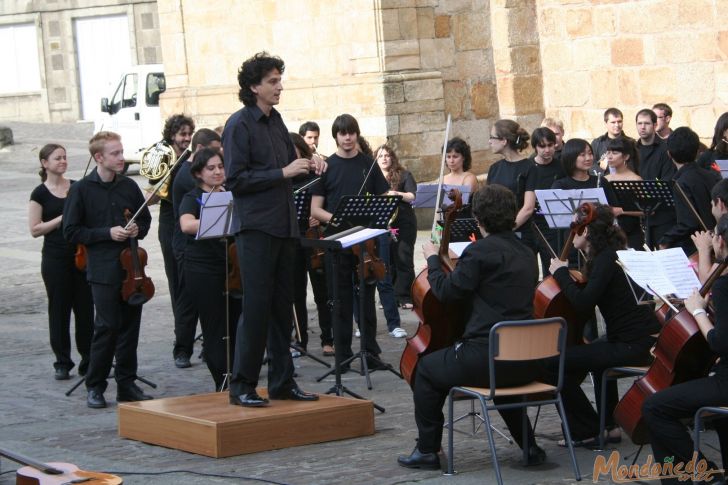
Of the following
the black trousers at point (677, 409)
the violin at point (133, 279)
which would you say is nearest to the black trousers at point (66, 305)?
the violin at point (133, 279)

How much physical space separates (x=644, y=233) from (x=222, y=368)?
3.65 m

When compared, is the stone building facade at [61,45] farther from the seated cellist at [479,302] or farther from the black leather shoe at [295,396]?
the seated cellist at [479,302]

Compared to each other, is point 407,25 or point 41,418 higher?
point 407,25

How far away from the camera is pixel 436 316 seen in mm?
7020

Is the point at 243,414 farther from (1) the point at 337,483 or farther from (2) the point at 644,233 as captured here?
(2) the point at 644,233

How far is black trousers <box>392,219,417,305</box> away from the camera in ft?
38.9

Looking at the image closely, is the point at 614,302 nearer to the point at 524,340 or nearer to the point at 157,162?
the point at 524,340

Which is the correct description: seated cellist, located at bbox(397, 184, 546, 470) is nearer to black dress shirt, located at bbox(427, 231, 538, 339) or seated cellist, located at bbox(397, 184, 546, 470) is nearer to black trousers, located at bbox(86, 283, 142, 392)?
black dress shirt, located at bbox(427, 231, 538, 339)

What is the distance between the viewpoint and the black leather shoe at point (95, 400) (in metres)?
8.90

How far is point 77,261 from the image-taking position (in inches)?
364

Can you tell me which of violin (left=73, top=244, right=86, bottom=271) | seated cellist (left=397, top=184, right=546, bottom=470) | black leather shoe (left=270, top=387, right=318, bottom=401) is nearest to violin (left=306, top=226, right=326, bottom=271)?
violin (left=73, top=244, right=86, bottom=271)

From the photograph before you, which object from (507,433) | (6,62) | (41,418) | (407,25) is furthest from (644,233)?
(6,62)

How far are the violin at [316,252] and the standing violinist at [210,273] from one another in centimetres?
130

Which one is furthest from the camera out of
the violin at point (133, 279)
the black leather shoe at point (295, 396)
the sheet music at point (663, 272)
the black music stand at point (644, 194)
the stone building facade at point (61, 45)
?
the stone building facade at point (61, 45)
